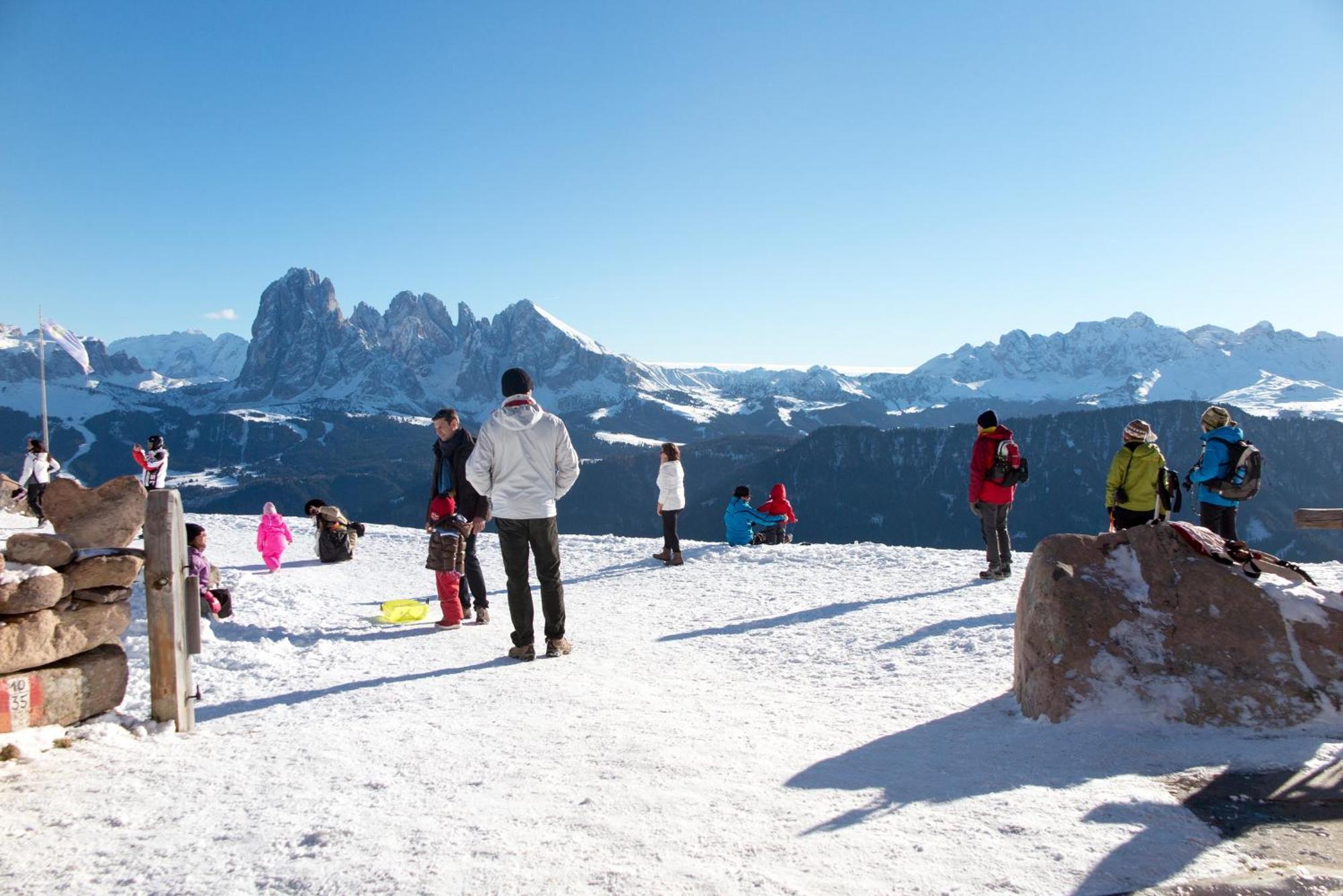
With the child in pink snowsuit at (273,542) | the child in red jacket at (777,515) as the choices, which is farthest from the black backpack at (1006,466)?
the child in pink snowsuit at (273,542)

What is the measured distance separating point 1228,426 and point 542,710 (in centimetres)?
1076

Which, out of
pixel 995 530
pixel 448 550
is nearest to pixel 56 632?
pixel 448 550

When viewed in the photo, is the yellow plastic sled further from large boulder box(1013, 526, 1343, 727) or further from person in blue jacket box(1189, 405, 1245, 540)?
person in blue jacket box(1189, 405, 1245, 540)

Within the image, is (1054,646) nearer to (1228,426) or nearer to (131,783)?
(131,783)

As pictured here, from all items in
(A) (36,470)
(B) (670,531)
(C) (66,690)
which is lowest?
(B) (670,531)

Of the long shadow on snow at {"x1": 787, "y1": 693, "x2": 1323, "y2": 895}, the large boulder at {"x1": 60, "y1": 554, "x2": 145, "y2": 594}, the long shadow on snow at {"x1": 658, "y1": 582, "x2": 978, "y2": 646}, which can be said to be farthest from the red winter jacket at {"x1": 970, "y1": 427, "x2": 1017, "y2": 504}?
the large boulder at {"x1": 60, "y1": 554, "x2": 145, "y2": 594}

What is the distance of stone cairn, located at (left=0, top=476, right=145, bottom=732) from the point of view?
196 inches

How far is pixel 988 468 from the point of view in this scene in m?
12.0

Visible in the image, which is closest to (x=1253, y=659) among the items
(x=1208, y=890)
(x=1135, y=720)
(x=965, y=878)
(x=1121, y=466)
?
(x=1135, y=720)

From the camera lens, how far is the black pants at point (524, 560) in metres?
7.83

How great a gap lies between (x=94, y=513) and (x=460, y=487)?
13.3 feet

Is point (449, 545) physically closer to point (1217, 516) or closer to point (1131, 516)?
point (1131, 516)

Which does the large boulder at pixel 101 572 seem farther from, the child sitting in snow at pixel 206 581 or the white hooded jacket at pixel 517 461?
the child sitting in snow at pixel 206 581

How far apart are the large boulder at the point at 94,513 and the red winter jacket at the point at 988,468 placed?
11.0 metres
